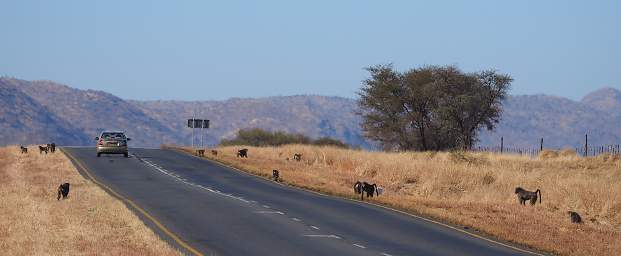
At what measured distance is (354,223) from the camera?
31422 millimetres

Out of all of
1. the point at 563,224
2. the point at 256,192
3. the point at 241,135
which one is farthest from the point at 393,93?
the point at 563,224

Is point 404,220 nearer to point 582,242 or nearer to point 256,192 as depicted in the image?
point 582,242

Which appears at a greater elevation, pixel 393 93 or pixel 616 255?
pixel 393 93

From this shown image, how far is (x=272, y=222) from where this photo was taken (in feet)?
101

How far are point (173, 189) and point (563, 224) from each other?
50.2 feet

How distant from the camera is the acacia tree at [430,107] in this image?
9025 centimetres

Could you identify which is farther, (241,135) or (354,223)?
(241,135)

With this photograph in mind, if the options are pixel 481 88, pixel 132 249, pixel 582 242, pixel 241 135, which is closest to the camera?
pixel 132 249

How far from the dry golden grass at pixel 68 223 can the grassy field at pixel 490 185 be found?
32.5 feet

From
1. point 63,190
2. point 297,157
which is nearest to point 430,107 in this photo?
point 297,157

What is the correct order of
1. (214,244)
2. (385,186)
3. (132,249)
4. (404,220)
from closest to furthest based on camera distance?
(132,249) → (214,244) → (404,220) → (385,186)

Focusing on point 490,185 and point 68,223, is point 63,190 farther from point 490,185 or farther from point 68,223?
point 490,185

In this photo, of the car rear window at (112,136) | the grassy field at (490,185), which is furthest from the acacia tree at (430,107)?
the car rear window at (112,136)

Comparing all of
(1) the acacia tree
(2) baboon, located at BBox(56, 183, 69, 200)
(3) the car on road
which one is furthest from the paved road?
(1) the acacia tree
